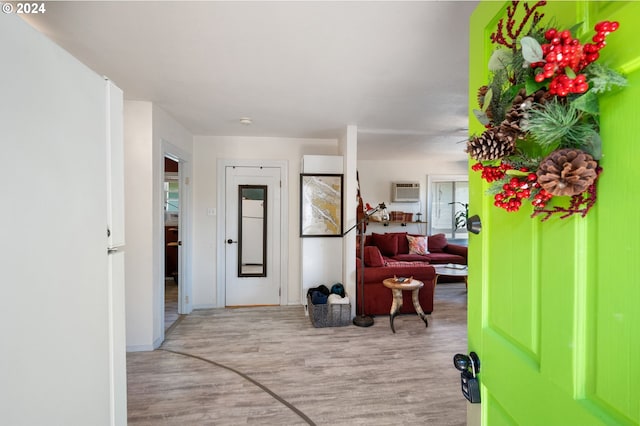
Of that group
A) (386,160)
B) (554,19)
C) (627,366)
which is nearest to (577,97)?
(554,19)

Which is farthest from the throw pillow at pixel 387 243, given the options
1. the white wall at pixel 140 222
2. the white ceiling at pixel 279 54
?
the white wall at pixel 140 222

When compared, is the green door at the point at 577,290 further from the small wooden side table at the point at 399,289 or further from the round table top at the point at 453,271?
the round table top at the point at 453,271

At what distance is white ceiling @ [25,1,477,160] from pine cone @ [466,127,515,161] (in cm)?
116

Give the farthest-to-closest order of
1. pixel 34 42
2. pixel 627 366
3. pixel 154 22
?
1. pixel 154 22
2. pixel 34 42
3. pixel 627 366

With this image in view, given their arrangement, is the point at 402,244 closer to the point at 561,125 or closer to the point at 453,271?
the point at 453,271

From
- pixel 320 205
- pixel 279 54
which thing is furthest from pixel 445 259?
pixel 279 54

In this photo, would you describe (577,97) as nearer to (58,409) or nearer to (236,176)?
(58,409)

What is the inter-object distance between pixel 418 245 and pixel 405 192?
1156 mm

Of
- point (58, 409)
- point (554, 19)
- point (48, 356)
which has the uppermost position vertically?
point (554, 19)

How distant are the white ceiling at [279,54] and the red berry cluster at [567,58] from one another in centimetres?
119

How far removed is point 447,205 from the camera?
20.0 feet

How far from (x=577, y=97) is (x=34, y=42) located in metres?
1.20

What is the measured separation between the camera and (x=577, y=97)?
0.46 m

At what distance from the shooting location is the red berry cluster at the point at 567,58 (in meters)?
0.43
